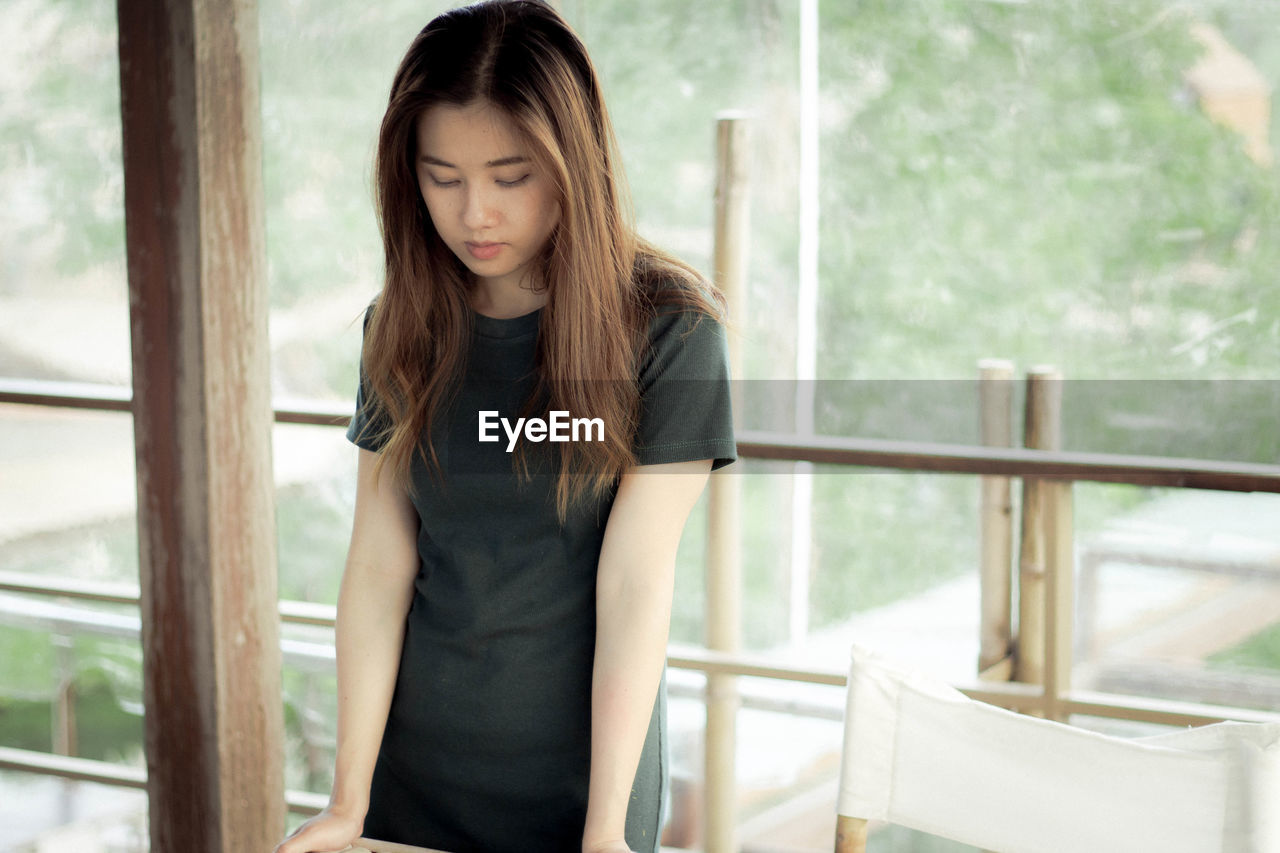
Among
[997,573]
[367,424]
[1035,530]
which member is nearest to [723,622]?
[997,573]

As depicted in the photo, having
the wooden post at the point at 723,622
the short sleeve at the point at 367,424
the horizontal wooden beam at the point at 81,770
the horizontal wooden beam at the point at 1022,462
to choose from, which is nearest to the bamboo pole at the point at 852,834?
the short sleeve at the point at 367,424

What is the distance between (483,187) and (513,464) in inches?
9.9

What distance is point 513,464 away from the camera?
1.00 metres

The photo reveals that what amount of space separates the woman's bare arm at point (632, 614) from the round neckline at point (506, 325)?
0.18 meters

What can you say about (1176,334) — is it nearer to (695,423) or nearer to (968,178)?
(968,178)

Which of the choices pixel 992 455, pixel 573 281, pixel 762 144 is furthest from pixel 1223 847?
pixel 762 144

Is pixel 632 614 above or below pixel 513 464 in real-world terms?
below

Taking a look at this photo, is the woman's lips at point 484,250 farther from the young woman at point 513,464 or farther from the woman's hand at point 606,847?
the woman's hand at point 606,847

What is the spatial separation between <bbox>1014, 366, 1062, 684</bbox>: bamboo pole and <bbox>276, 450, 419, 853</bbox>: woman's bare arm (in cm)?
109

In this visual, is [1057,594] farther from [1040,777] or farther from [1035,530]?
[1040,777]

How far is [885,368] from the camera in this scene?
9.04 feet

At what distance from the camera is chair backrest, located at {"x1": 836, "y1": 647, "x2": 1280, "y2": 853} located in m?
0.80

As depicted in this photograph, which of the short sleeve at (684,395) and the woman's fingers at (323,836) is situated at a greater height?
the short sleeve at (684,395)

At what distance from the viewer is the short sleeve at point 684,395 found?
96cm
